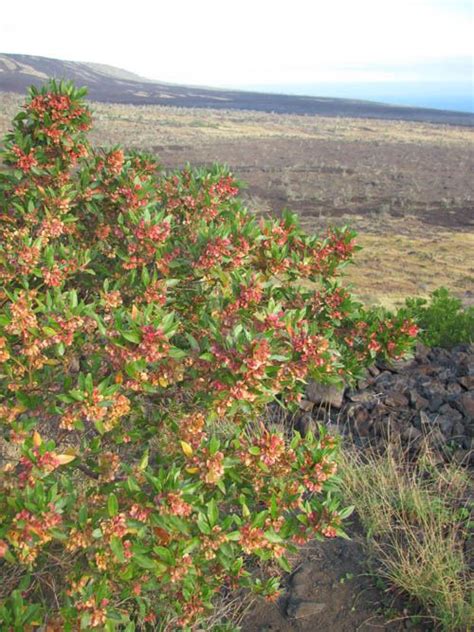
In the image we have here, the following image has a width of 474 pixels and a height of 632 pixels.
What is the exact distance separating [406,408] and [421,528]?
1708mm

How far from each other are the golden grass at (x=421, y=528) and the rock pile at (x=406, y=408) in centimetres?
24

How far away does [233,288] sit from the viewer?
3.29 metres

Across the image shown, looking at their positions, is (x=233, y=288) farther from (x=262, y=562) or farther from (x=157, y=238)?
(x=262, y=562)

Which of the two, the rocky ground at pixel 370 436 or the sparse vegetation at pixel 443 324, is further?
the sparse vegetation at pixel 443 324

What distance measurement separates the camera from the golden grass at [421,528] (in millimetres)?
3387

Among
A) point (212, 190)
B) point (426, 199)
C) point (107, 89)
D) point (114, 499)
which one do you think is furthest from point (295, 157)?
point (107, 89)

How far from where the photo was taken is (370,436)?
532 centimetres

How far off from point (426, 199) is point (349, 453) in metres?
22.9

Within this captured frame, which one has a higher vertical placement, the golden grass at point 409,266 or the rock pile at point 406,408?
the rock pile at point 406,408

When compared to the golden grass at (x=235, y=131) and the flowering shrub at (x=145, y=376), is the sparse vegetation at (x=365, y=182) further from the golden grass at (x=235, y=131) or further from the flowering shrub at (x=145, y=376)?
the flowering shrub at (x=145, y=376)

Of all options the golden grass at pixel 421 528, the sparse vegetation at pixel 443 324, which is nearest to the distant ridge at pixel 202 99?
the sparse vegetation at pixel 443 324

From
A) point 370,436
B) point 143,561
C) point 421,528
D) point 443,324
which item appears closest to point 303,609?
point 421,528

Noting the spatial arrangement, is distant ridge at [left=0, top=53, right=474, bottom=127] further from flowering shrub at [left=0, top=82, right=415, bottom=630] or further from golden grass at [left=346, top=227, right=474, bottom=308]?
flowering shrub at [left=0, top=82, right=415, bottom=630]

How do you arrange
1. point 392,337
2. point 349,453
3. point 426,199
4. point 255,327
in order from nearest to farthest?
point 255,327
point 392,337
point 349,453
point 426,199
